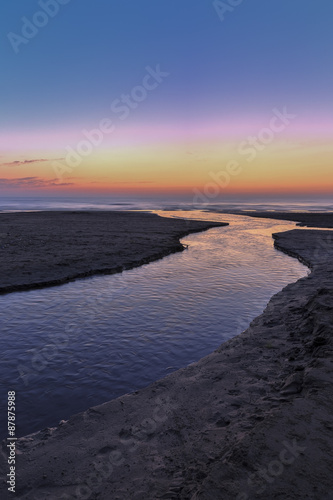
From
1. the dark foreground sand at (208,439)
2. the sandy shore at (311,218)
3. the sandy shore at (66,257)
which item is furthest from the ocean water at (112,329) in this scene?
the sandy shore at (311,218)

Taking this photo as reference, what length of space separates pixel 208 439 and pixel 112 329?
5698 millimetres

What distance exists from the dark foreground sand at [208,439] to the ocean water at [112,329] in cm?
83

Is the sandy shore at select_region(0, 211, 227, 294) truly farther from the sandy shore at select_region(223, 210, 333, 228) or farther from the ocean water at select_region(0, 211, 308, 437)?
the sandy shore at select_region(223, 210, 333, 228)

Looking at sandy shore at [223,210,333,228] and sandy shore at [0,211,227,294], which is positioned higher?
sandy shore at [223,210,333,228]

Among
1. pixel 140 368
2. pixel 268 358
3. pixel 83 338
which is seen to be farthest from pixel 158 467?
pixel 83 338

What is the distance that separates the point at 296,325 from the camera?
958 cm

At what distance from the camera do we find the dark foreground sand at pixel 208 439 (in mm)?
3908

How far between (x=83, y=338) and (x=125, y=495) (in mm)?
5797

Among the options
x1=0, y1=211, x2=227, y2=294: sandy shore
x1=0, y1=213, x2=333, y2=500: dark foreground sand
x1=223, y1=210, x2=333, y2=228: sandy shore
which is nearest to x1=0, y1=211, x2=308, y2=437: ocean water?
x1=0, y1=213, x2=333, y2=500: dark foreground sand

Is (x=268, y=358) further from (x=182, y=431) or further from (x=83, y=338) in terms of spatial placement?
(x=83, y=338)

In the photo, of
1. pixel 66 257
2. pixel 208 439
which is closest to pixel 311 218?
pixel 66 257

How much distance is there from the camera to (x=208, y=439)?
197 inches

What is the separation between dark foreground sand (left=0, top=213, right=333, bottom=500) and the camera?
3.91 m

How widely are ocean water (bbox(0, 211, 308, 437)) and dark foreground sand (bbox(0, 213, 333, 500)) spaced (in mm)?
830
